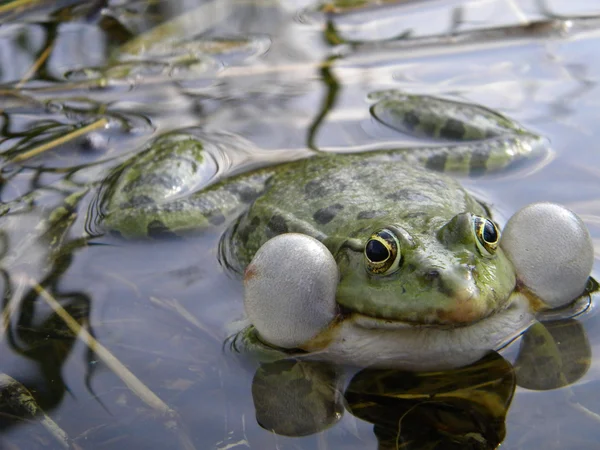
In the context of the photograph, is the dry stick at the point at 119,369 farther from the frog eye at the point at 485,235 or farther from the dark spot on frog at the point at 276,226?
the frog eye at the point at 485,235

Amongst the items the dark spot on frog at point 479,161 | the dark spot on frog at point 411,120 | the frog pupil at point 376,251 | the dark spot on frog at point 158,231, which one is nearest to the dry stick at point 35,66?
the dark spot on frog at point 158,231

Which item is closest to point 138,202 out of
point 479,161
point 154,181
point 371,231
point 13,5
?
point 154,181

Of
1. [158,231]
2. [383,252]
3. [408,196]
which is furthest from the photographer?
[158,231]

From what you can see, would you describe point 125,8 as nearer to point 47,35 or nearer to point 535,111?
point 47,35

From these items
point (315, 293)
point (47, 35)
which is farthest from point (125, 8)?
point (315, 293)

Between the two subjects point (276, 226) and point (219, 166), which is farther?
point (219, 166)

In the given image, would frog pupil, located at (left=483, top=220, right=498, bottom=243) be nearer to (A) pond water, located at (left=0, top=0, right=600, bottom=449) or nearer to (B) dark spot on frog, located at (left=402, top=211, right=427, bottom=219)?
(B) dark spot on frog, located at (left=402, top=211, right=427, bottom=219)

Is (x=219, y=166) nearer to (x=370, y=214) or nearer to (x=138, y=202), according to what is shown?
(x=138, y=202)
